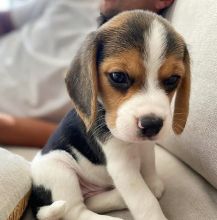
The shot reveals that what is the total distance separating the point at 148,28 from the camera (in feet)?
3.01

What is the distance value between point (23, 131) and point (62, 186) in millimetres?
687

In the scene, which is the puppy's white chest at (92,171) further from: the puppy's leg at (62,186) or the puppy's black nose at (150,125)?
the puppy's black nose at (150,125)

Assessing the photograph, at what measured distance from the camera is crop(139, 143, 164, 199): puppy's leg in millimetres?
1131

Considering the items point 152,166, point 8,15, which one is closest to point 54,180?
point 152,166

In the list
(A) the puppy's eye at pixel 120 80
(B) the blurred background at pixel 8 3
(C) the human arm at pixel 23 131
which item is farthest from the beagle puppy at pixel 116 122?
(B) the blurred background at pixel 8 3

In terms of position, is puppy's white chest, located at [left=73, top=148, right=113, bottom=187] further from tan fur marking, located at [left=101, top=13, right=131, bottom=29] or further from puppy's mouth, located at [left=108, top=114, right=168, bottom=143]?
tan fur marking, located at [left=101, top=13, right=131, bottom=29]

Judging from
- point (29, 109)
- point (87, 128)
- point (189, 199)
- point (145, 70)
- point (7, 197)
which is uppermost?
point (145, 70)

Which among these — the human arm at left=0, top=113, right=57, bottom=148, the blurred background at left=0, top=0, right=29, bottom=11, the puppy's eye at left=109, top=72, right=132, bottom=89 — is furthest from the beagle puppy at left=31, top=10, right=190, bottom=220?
the blurred background at left=0, top=0, right=29, bottom=11

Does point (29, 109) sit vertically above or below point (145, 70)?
below

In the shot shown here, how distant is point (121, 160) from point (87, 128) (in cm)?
12

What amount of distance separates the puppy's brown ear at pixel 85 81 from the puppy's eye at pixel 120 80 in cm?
5

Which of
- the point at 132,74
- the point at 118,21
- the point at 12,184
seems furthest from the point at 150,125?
the point at 12,184

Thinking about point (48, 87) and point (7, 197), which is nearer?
point (7, 197)

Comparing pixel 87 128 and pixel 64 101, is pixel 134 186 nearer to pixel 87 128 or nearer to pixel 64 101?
pixel 87 128
